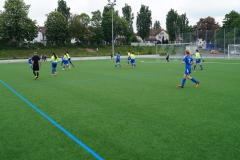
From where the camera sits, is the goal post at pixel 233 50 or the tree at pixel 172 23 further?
the tree at pixel 172 23

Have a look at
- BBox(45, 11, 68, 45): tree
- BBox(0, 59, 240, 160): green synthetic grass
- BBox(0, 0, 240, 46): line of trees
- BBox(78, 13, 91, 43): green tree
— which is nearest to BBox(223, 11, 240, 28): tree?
BBox(0, 0, 240, 46): line of trees

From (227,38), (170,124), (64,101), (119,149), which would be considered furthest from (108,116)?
(227,38)

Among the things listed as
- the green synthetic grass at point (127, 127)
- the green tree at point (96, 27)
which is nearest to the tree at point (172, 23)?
the green tree at point (96, 27)

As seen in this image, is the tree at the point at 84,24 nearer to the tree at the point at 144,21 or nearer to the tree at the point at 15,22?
the tree at the point at 15,22

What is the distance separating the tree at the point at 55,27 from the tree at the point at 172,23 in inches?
1315

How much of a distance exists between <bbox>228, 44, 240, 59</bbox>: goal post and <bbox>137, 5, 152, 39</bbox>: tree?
41608 mm

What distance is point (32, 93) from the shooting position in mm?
11078

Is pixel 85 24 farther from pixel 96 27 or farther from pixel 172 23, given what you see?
pixel 172 23

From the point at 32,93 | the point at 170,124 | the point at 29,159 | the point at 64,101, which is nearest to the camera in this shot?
the point at 29,159

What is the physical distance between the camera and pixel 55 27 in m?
64.8

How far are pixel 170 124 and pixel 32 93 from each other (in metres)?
7.44

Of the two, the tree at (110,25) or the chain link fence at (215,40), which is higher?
the tree at (110,25)

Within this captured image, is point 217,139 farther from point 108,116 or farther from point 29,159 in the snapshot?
point 29,159

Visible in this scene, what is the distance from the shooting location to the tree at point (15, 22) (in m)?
57.8
